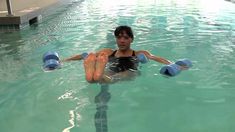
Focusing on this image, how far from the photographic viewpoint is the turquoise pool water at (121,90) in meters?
3.81

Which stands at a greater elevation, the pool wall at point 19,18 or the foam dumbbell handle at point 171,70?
the foam dumbbell handle at point 171,70

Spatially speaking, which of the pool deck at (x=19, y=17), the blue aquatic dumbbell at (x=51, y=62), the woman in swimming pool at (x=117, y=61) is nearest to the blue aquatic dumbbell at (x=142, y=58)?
the woman in swimming pool at (x=117, y=61)

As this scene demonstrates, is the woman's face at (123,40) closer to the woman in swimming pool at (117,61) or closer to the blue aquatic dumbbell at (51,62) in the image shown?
the woman in swimming pool at (117,61)

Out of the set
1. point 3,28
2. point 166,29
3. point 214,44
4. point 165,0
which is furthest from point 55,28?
point 165,0

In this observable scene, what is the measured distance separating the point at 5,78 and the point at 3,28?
4920 millimetres

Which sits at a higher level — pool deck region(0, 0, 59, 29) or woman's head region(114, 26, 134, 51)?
woman's head region(114, 26, 134, 51)

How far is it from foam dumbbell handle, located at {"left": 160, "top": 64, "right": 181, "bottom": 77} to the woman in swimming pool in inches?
10.4

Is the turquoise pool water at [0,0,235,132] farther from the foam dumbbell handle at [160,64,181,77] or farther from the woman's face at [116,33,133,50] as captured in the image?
the woman's face at [116,33,133,50]

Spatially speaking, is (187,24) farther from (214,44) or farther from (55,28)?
(55,28)

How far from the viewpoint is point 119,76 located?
4.83 meters

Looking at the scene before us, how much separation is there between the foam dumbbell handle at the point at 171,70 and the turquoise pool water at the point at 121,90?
86mm

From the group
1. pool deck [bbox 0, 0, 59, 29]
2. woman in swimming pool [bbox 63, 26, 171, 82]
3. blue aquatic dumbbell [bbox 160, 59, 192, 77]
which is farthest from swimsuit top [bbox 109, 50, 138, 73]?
pool deck [bbox 0, 0, 59, 29]

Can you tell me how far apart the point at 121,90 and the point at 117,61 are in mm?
598

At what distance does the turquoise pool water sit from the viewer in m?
3.81
